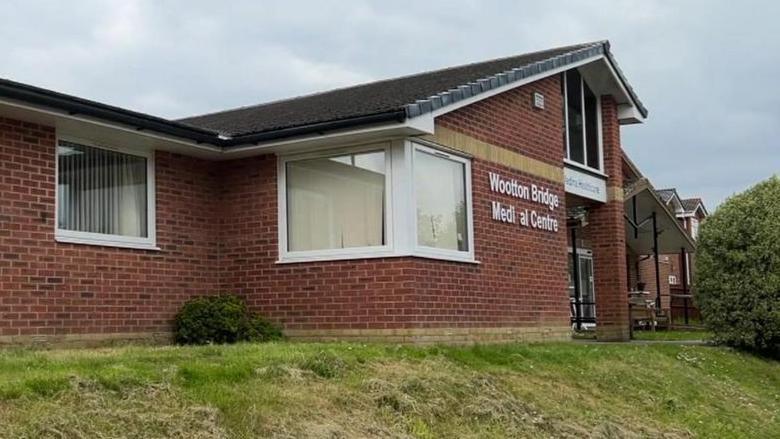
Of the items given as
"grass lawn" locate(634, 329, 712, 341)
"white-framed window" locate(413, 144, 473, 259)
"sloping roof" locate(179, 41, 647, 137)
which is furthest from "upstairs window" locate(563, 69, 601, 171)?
"white-framed window" locate(413, 144, 473, 259)

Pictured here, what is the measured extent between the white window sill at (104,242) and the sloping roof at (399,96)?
1938mm

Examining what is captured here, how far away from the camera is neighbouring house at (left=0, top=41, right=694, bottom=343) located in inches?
439

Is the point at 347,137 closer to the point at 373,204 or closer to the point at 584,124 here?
the point at 373,204

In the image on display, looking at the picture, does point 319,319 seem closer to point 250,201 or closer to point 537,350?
point 250,201

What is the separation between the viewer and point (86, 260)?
457 inches

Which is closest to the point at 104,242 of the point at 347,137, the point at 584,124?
the point at 347,137

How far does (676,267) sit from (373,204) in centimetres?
3329

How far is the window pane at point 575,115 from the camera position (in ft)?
59.9

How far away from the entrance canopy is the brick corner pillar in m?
1.75

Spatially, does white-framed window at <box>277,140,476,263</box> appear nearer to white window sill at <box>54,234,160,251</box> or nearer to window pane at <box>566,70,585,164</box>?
white window sill at <box>54,234,160,251</box>

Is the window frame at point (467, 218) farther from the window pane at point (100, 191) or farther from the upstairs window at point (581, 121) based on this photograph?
the upstairs window at point (581, 121)

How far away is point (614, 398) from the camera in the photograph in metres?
11.2

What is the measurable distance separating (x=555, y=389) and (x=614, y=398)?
2.96 ft

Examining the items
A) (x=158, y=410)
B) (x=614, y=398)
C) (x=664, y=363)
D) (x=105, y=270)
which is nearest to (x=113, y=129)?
(x=105, y=270)
